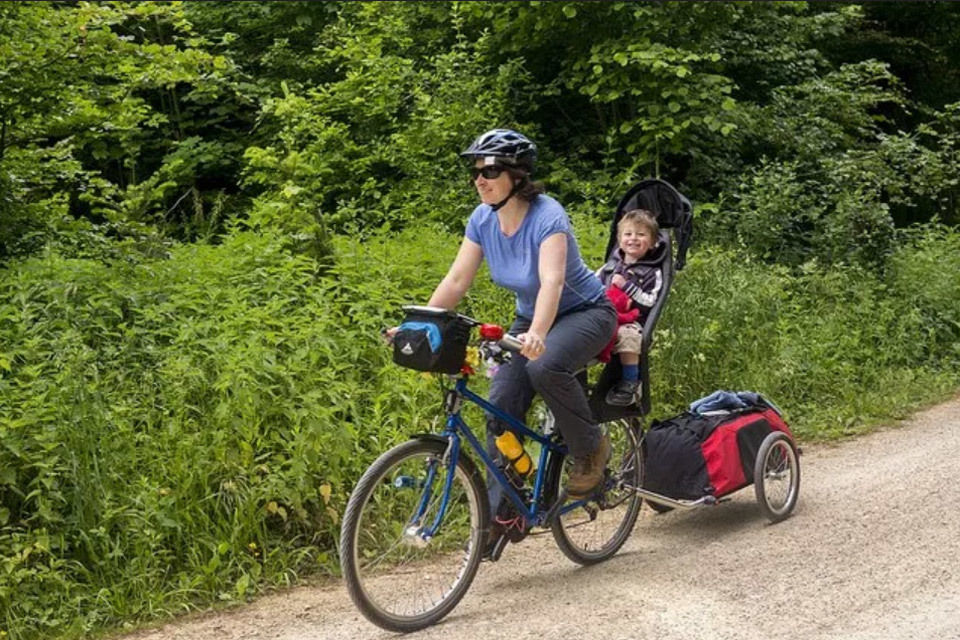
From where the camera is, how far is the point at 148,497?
5449mm

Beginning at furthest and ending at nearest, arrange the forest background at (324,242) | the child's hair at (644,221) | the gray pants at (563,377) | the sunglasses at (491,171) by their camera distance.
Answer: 1. the child's hair at (644,221)
2. the forest background at (324,242)
3. the gray pants at (563,377)
4. the sunglasses at (491,171)

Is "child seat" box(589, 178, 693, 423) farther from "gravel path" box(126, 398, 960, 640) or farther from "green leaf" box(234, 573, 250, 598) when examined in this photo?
"green leaf" box(234, 573, 250, 598)

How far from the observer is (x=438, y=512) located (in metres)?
4.81

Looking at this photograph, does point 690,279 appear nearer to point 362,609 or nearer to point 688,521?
point 688,521

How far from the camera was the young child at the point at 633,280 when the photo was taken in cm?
572

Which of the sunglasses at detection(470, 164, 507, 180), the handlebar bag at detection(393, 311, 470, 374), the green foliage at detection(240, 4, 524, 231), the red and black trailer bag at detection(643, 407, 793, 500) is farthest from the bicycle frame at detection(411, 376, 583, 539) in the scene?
the green foliage at detection(240, 4, 524, 231)

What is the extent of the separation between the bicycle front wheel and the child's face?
1848 millimetres

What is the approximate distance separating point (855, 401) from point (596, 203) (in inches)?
150

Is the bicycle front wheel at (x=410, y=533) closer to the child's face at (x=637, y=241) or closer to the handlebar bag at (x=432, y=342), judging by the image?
the handlebar bag at (x=432, y=342)

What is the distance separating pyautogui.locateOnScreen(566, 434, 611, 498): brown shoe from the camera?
17.6 feet

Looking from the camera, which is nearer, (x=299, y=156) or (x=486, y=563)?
(x=486, y=563)

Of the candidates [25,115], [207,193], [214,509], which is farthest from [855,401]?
[207,193]

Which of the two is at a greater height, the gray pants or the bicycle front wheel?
the gray pants

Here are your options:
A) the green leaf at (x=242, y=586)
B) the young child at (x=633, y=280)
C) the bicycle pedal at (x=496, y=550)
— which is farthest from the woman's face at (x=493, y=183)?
the green leaf at (x=242, y=586)
